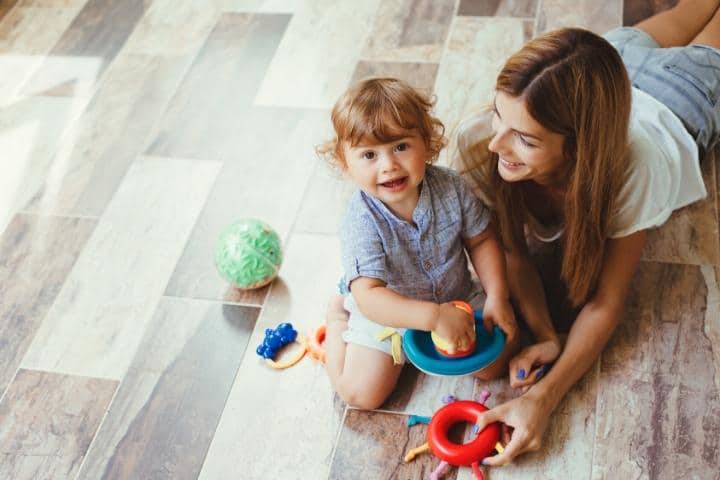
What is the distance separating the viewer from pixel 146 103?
2139mm

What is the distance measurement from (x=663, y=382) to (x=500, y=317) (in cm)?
33

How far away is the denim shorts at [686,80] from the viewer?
155 centimetres

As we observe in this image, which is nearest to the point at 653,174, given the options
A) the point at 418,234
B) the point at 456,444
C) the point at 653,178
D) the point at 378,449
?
the point at 653,178

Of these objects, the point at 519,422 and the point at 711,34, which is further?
the point at 711,34

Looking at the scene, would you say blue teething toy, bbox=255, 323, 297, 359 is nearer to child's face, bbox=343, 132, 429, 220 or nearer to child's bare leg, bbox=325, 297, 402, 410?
child's bare leg, bbox=325, 297, 402, 410

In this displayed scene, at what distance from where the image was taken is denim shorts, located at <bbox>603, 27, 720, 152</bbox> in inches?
60.9

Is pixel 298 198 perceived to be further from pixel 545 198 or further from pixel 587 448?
pixel 587 448

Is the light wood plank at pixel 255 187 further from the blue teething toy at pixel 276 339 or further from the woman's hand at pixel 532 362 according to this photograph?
the woman's hand at pixel 532 362

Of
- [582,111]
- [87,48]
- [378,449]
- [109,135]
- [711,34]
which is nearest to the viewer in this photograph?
[582,111]

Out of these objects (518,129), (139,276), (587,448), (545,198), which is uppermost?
(518,129)

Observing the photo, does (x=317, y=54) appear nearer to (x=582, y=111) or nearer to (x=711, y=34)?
(x=711, y=34)

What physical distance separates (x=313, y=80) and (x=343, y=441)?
3.50 ft

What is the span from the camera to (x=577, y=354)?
1391mm

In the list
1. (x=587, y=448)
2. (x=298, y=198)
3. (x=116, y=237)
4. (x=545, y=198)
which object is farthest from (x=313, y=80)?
(x=587, y=448)
